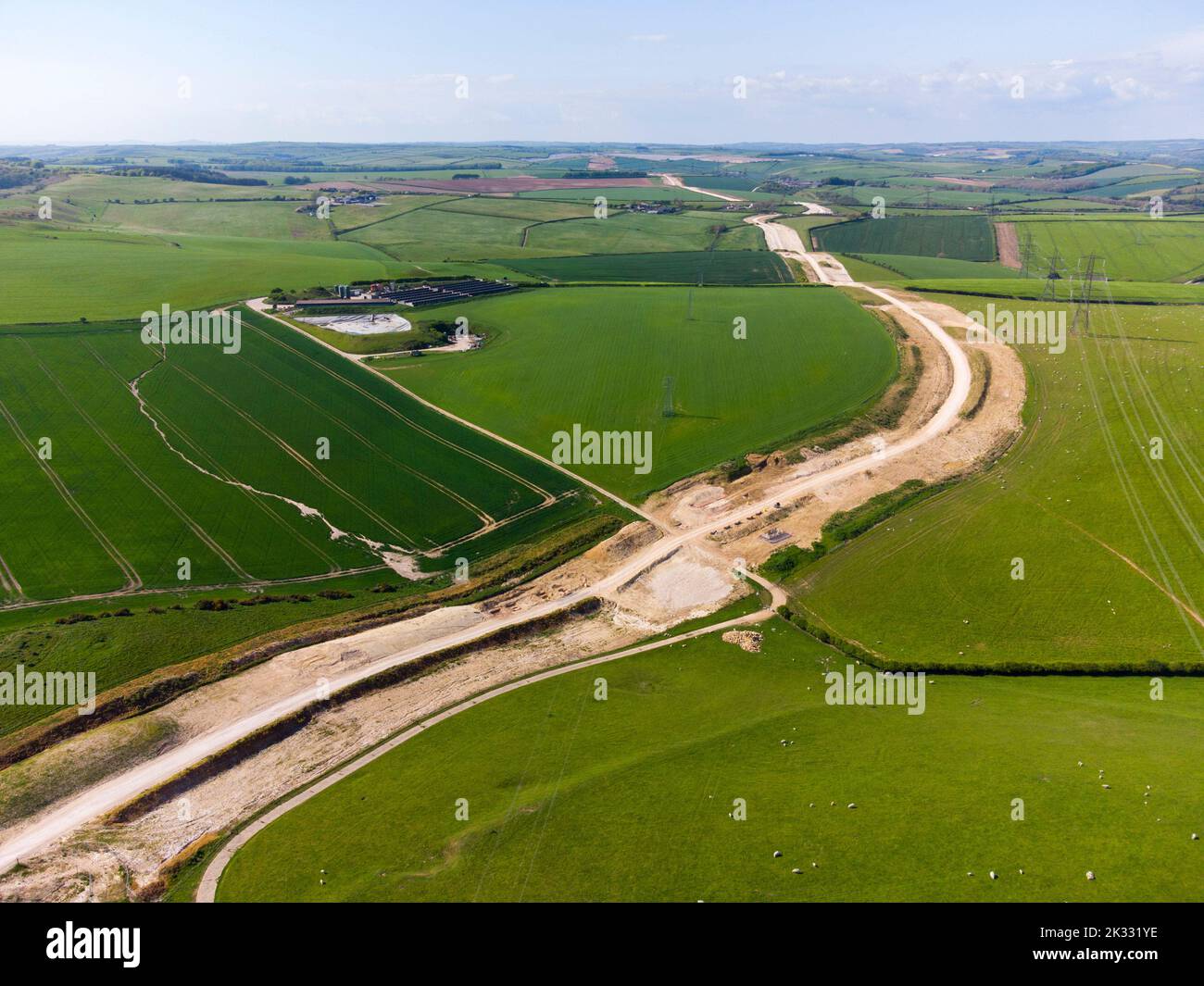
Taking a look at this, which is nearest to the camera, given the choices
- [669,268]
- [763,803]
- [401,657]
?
[763,803]

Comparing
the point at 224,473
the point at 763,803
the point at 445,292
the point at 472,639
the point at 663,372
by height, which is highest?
the point at 445,292

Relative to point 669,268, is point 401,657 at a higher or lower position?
lower

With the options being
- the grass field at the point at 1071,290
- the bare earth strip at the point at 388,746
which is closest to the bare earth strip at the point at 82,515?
the bare earth strip at the point at 388,746

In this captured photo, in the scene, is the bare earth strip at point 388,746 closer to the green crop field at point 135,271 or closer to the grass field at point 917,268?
the green crop field at point 135,271

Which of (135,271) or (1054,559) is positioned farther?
(135,271)

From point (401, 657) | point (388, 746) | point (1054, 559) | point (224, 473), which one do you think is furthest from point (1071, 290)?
point (388, 746)

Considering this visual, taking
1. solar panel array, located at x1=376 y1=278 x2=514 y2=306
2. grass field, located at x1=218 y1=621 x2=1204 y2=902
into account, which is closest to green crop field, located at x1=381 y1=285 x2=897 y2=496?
solar panel array, located at x1=376 y1=278 x2=514 y2=306

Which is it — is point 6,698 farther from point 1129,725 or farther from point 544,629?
point 1129,725

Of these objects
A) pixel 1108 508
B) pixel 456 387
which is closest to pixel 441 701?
pixel 456 387

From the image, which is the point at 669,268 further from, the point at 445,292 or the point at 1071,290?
the point at 1071,290
